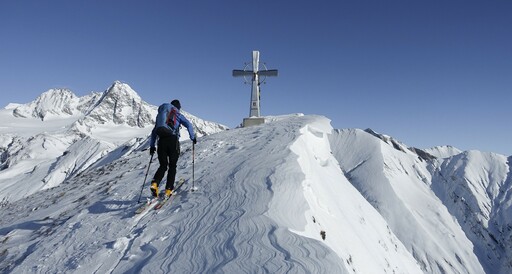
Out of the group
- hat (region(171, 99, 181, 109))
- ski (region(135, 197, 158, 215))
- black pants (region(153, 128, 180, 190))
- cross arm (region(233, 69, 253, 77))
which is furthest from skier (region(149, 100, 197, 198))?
cross arm (region(233, 69, 253, 77))

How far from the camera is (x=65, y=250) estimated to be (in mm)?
8516

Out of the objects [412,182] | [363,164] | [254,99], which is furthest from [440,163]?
[254,99]

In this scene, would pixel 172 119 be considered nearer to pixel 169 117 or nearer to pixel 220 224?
pixel 169 117

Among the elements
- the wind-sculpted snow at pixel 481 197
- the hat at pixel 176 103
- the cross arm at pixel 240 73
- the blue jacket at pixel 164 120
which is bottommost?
the wind-sculpted snow at pixel 481 197

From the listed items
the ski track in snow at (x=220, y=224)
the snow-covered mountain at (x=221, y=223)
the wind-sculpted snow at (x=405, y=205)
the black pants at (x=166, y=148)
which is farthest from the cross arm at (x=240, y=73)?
the wind-sculpted snow at (x=405, y=205)

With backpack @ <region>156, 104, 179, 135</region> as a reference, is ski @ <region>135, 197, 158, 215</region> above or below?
below

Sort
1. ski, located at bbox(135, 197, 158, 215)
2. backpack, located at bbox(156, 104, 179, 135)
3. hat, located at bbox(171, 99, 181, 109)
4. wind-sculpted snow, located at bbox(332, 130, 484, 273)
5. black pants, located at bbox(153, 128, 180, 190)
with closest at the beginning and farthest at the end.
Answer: ski, located at bbox(135, 197, 158, 215)
black pants, located at bbox(153, 128, 180, 190)
backpack, located at bbox(156, 104, 179, 135)
hat, located at bbox(171, 99, 181, 109)
wind-sculpted snow, located at bbox(332, 130, 484, 273)

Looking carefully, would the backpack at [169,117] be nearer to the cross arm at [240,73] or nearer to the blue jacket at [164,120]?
the blue jacket at [164,120]

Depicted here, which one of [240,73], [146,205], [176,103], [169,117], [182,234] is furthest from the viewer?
[240,73]

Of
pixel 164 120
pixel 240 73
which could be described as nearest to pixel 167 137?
pixel 164 120

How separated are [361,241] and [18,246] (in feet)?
31.4

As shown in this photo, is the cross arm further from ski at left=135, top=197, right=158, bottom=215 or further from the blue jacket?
ski at left=135, top=197, right=158, bottom=215

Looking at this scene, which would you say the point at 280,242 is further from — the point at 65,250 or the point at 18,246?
the point at 18,246

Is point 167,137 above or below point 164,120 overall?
below
